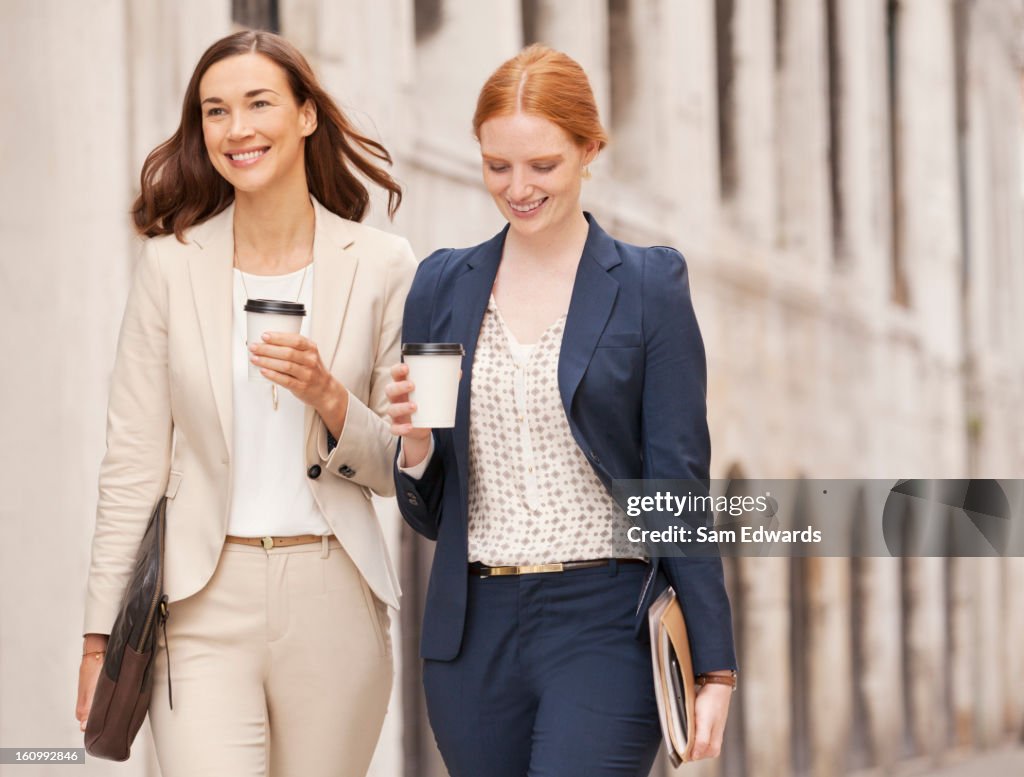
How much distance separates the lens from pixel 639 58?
438 inches

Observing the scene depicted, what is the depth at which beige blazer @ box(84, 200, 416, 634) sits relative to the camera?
10.3 ft

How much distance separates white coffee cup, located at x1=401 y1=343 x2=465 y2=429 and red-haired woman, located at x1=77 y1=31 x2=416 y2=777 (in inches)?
9.8

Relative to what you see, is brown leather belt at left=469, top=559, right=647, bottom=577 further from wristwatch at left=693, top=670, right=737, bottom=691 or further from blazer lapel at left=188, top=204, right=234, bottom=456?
blazer lapel at left=188, top=204, right=234, bottom=456

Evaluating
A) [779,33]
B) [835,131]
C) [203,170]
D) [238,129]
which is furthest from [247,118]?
[835,131]

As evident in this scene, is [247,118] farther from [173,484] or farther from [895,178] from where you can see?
[895,178]

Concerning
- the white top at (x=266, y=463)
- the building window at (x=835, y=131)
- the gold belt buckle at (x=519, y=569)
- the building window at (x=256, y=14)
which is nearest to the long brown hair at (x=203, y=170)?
the white top at (x=266, y=463)

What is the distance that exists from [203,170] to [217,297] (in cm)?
29

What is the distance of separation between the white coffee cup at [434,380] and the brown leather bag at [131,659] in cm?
64

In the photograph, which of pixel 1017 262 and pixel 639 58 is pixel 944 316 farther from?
pixel 639 58

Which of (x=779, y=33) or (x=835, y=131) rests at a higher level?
(x=779, y=33)

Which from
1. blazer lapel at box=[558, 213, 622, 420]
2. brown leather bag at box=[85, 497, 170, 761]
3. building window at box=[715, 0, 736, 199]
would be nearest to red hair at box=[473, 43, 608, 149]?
blazer lapel at box=[558, 213, 622, 420]

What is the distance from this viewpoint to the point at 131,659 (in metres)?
3.09

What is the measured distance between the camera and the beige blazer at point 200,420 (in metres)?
3.14

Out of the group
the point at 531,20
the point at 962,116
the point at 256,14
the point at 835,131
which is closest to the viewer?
the point at 256,14
